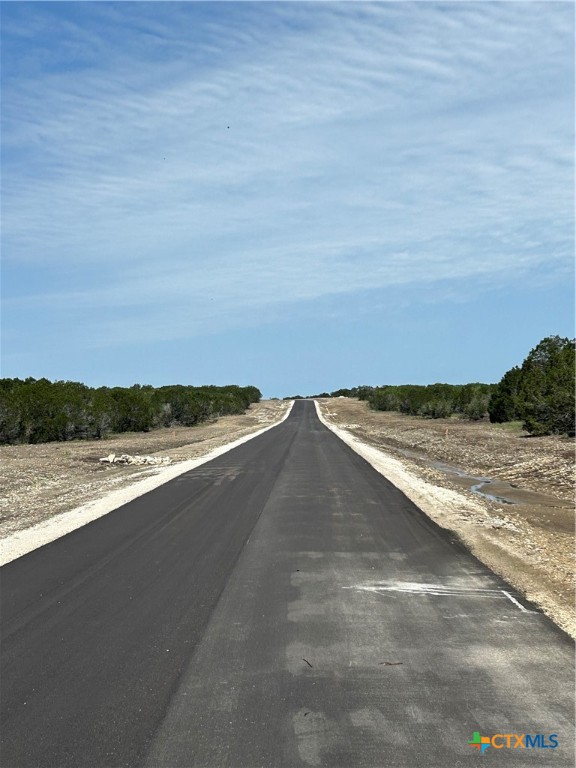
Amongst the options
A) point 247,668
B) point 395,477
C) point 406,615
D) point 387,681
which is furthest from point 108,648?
point 395,477

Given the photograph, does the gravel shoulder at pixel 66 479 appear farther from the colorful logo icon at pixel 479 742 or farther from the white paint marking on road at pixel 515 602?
the colorful logo icon at pixel 479 742

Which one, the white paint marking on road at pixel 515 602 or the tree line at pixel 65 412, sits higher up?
the tree line at pixel 65 412

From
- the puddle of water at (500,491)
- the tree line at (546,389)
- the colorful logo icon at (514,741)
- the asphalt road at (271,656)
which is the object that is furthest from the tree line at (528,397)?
the colorful logo icon at (514,741)

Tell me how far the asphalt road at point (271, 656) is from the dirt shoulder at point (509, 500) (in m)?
0.60

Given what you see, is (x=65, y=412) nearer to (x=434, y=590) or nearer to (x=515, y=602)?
(x=434, y=590)

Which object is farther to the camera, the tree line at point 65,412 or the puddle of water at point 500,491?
the tree line at point 65,412

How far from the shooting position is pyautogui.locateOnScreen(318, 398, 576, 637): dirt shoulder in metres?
9.17

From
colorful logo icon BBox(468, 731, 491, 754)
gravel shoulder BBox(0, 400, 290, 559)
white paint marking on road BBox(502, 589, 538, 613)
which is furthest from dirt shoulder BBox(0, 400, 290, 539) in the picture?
colorful logo icon BBox(468, 731, 491, 754)

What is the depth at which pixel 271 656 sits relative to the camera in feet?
19.5

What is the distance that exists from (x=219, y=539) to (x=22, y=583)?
347cm

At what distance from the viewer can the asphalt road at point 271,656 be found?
14.7 feet

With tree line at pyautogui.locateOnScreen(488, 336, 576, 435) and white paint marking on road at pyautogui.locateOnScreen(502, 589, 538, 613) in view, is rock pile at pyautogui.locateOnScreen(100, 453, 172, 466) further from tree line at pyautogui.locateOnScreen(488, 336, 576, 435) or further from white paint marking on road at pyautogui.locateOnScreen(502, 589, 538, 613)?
tree line at pyautogui.locateOnScreen(488, 336, 576, 435)

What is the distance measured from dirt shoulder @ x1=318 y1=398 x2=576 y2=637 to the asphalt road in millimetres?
603

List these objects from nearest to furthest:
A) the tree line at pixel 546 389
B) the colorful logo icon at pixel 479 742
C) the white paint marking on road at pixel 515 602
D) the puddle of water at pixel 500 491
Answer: the colorful logo icon at pixel 479 742 < the white paint marking on road at pixel 515 602 < the puddle of water at pixel 500 491 < the tree line at pixel 546 389
